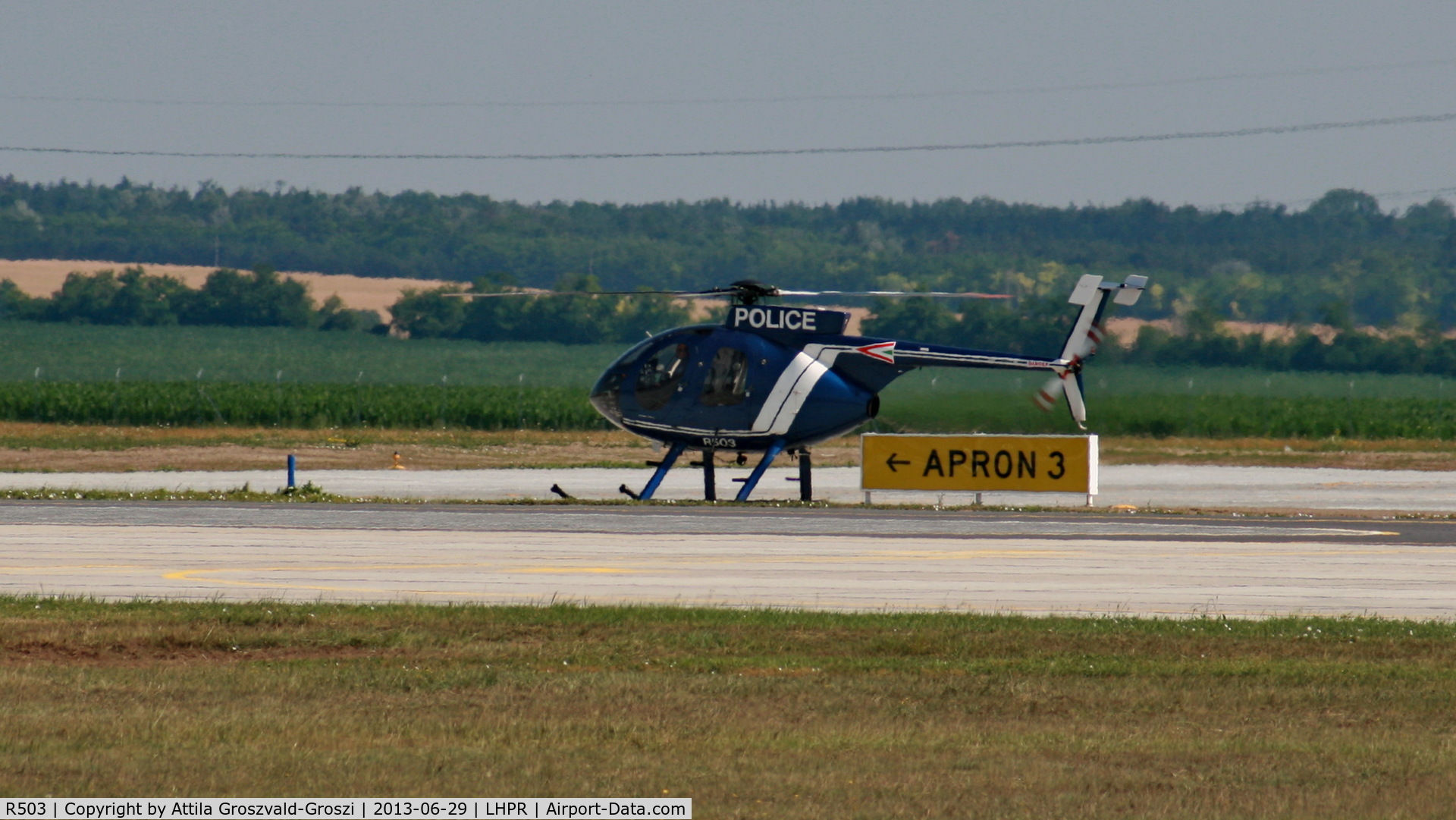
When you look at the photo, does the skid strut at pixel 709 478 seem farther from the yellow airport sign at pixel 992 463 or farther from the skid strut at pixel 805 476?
the yellow airport sign at pixel 992 463

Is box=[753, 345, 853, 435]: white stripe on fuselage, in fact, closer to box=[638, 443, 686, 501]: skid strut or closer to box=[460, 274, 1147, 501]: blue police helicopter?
box=[460, 274, 1147, 501]: blue police helicopter

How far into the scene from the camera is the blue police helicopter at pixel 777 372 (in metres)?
32.0

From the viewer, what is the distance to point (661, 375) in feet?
107

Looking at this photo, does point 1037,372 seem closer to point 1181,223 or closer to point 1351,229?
point 1181,223

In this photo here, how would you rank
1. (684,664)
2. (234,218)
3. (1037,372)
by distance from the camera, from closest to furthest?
(684,664)
(1037,372)
(234,218)

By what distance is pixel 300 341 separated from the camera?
118312 millimetres

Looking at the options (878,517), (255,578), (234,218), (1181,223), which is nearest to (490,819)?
(255,578)

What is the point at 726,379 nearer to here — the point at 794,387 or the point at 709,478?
the point at 794,387

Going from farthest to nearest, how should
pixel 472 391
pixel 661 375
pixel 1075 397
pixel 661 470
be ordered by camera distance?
1. pixel 472 391
2. pixel 661 470
3. pixel 661 375
4. pixel 1075 397

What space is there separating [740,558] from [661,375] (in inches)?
433

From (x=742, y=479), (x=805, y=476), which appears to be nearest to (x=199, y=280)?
(x=742, y=479)

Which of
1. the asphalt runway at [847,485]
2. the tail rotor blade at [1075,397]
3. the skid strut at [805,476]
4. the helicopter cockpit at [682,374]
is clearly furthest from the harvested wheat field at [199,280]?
the tail rotor blade at [1075,397]

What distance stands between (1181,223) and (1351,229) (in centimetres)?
1395

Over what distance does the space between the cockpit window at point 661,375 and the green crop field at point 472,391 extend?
4941 millimetres
